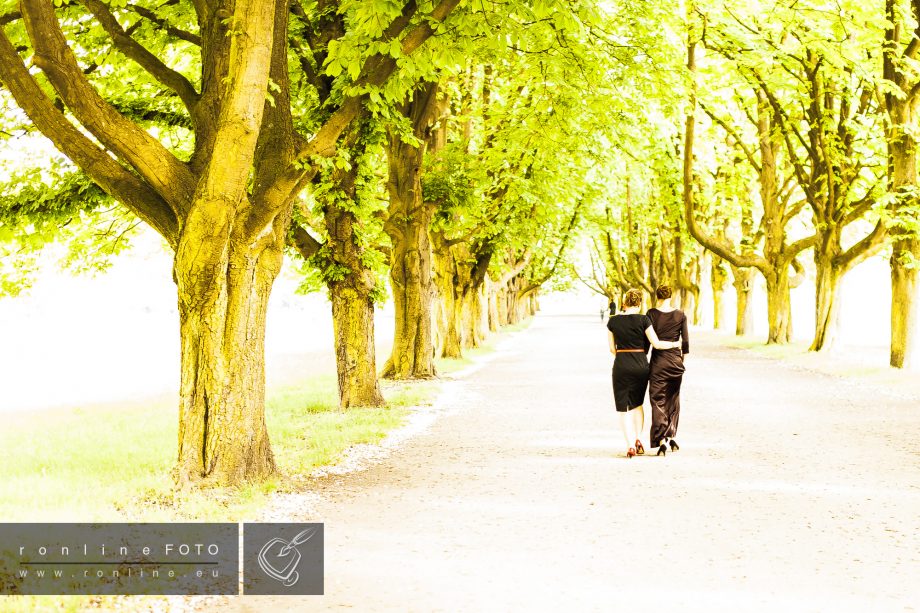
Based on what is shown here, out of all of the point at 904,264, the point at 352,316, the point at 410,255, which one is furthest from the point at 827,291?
the point at 352,316

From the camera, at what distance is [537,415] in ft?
46.6

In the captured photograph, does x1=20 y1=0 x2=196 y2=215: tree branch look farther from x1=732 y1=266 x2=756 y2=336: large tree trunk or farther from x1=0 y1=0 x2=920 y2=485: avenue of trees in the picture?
x1=732 y1=266 x2=756 y2=336: large tree trunk

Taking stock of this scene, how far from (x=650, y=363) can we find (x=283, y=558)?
5.42m

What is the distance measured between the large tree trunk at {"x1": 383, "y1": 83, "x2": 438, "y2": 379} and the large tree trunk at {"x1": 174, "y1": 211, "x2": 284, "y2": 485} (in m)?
11.2

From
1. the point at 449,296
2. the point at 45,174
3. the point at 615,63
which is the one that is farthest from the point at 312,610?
the point at 449,296

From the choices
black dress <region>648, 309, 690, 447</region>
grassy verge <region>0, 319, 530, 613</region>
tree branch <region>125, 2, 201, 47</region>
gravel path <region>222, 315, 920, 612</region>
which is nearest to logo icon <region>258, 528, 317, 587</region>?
gravel path <region>222, 315, 920, 612</region>

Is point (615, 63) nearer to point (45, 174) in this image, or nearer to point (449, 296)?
point (45, 174)

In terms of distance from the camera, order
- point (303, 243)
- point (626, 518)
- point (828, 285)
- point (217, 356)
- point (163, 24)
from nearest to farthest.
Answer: point (626, 518)
point (217, 356)
point (163, 24)
point (303, 243)
point (828, 285)

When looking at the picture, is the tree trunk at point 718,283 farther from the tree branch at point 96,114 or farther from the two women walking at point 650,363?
the tree branch at point 96,114

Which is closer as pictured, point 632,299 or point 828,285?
point 632,299

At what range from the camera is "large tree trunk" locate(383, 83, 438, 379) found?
1980 cm

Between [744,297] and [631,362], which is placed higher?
[744,297]

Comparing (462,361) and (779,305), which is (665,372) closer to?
(462,361)

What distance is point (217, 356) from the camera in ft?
28.0
